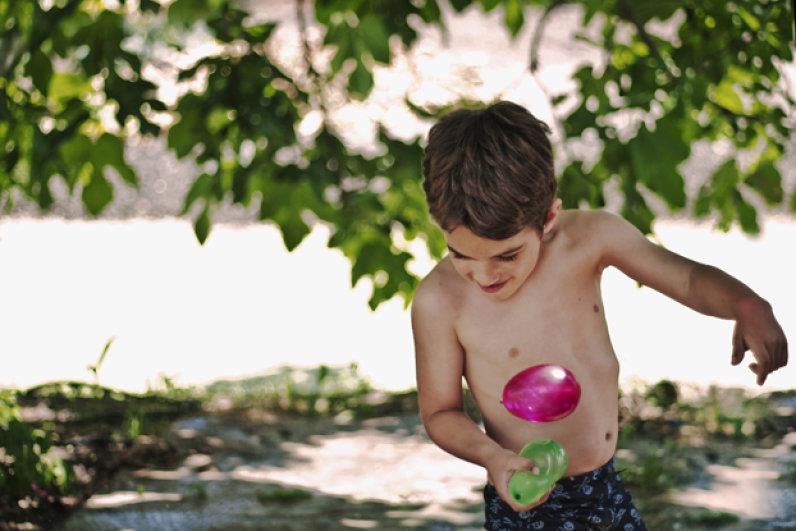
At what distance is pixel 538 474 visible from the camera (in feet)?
7.17

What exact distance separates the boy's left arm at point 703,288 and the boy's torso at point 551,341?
1.8 inches

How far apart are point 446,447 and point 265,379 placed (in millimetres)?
3726

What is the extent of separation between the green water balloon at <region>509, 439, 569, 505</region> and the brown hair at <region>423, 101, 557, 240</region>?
1.18ft

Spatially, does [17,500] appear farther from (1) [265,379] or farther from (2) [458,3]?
(1) [265,379]

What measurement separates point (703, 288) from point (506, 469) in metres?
0.45

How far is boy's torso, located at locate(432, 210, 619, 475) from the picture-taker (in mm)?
2521

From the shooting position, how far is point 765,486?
4086mm

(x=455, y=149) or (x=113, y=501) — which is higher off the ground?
(x=455, y=149)

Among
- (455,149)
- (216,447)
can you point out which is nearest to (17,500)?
(216,447)

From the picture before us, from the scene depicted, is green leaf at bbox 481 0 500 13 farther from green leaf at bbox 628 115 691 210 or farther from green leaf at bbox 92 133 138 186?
green leaf at bbox 92 133 138 186

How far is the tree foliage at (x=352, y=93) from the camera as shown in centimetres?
357

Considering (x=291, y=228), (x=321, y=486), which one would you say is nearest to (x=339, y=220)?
(x=291, y=228)

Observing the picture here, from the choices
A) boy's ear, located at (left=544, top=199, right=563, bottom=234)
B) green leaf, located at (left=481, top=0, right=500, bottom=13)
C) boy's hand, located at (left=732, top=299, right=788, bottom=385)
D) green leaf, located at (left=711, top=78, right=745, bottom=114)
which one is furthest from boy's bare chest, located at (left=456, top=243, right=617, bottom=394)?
green leaf, located at (left=711, top=78, right=745, bottom=114)

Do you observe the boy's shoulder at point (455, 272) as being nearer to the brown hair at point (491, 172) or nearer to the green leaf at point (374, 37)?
the brown hair at point (491, 172)
